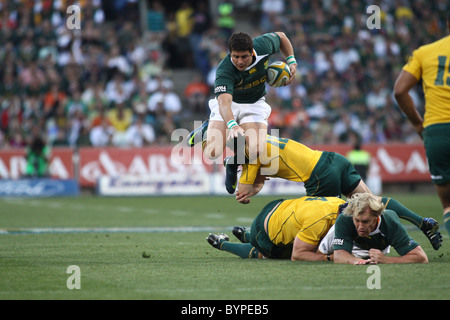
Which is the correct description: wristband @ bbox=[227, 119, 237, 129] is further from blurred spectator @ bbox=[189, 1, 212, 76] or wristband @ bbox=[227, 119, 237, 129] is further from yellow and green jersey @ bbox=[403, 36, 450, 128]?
blurred spectator @ bbox=[189, 1, 212, 76]

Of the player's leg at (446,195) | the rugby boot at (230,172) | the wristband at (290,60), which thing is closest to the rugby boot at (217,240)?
the rugby boot at (230,172)

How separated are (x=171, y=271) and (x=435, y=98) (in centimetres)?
284

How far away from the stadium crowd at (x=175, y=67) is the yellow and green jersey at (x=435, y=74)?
52.6 ft

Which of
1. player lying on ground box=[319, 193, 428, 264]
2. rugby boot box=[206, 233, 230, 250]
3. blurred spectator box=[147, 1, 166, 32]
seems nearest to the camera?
player lying on ground box=[319, 193, 428, 264]

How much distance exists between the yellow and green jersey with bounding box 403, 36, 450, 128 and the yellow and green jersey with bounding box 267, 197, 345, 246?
159 cm

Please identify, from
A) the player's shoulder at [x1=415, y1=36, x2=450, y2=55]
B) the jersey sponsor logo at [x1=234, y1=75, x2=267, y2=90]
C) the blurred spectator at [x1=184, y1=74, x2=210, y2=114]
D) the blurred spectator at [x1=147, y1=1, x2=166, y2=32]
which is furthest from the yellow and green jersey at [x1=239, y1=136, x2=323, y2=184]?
the blurred spectator at [x1=147, y1=1, x2=166, y2=32]

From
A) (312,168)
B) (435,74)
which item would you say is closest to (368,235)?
(312,168)

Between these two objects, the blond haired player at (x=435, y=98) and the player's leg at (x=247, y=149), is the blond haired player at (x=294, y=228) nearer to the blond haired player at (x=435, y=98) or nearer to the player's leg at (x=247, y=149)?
the player's leg at (x=247, y=149)

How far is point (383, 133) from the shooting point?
79.4 ft

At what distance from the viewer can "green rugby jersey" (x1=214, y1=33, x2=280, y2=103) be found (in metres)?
9.32

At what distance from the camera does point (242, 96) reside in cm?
1011

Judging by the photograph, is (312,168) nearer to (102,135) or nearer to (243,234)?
(243,234)
